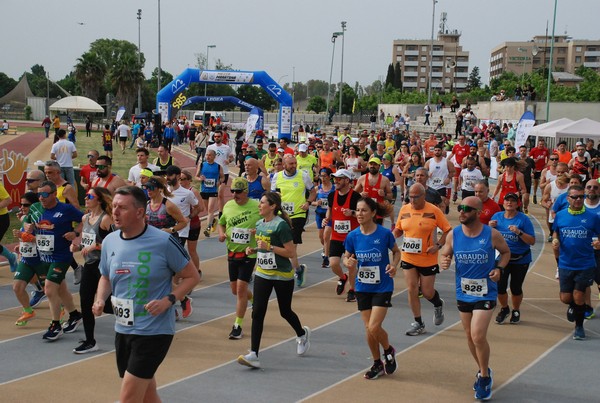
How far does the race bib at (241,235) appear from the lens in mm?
8578

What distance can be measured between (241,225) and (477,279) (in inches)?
115

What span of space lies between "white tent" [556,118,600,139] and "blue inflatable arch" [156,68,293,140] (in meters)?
15.2

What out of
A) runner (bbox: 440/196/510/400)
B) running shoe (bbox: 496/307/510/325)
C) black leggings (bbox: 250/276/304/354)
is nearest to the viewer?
runner (bbox: 440/196/510/400)

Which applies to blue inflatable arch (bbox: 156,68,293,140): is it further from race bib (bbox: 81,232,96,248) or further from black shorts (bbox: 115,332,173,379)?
black shorts (bbox: 115,332,173,379)

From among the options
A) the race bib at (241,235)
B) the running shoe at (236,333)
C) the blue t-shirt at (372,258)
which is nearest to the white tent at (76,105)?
the race bib at (241,235)

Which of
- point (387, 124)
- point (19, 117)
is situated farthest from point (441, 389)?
point (19, 117)

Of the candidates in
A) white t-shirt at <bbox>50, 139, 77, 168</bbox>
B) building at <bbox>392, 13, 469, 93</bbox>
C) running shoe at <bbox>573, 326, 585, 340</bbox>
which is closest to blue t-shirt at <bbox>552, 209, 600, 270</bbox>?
running shoe at <bbox>573, 326, 585, 340</bbox>

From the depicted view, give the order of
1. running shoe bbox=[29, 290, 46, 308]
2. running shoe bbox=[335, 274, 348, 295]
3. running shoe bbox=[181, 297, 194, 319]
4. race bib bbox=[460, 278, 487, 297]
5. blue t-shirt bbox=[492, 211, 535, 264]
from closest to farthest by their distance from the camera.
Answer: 1. race bib bbox=[460, 278, 487, 297]
2. blue t-shirt bbox=[492, 211, 535, 264]
3. running shoe bbox=[181, 297, 194, 319]
4. running shoe bbox=[29, 290, 46, 308]
5. running shoe bbox=[335, 274, 348, 295]

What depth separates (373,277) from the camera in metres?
7.40

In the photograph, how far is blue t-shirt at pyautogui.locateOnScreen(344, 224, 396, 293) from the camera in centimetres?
740

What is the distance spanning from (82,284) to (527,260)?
214 inches

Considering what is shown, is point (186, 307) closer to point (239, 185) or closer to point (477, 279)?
point (239, 185)

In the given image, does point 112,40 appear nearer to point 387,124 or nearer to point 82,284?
point 387,124

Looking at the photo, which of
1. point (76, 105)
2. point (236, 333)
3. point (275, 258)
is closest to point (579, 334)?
point (275, 258)
